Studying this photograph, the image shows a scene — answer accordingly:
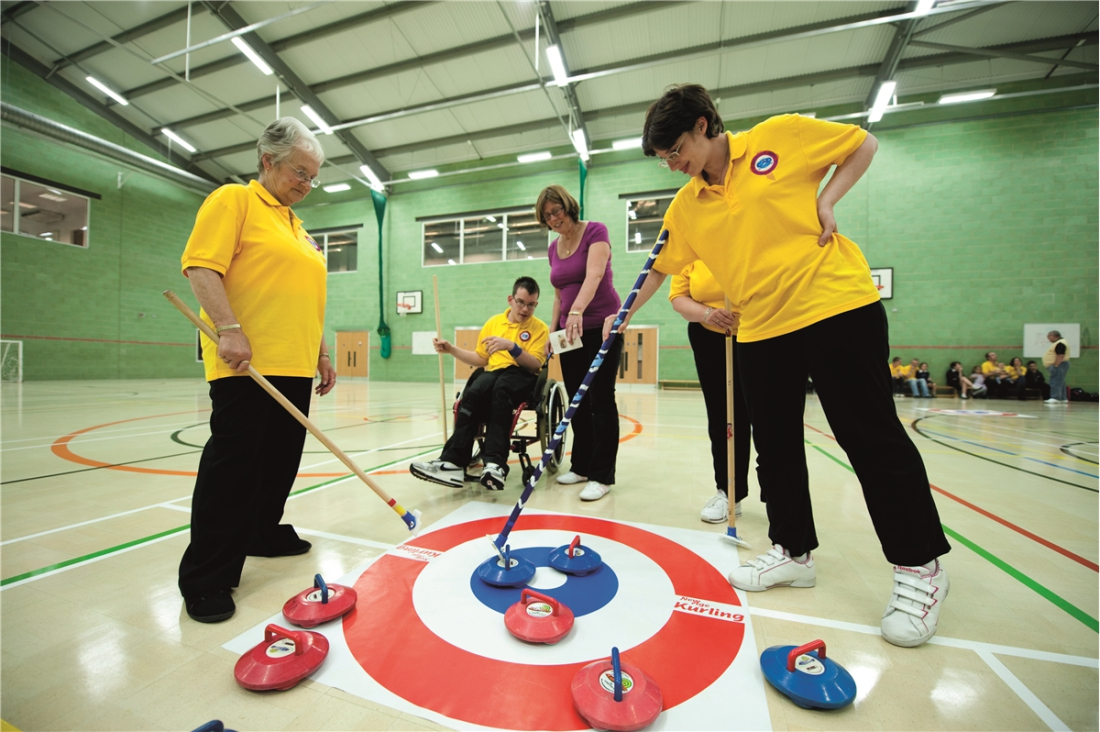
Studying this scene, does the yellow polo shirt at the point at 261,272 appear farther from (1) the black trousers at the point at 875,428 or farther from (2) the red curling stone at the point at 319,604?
(1) the black trousers at the point at 875,428

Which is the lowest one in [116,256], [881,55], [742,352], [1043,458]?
[1043,458]

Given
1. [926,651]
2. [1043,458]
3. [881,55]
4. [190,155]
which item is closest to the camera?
[926,651]

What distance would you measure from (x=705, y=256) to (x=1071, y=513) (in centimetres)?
253

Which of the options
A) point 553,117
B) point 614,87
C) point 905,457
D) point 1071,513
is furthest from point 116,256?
point 1071,513

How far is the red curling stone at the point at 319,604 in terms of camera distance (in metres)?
1.22

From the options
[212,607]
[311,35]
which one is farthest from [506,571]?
[311,35]

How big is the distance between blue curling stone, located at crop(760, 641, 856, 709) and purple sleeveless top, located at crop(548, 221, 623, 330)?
1.82 m

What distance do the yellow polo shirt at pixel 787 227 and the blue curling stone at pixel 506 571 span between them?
1.11m

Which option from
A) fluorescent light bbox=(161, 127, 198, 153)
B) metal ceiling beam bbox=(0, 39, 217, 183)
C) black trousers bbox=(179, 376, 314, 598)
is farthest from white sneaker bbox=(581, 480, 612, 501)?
metal ceiling beam bbox=(0, 39, 217, 183)

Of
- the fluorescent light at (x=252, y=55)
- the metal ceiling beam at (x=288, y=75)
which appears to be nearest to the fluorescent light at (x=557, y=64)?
the fluorescent light at (x=252, y=55)

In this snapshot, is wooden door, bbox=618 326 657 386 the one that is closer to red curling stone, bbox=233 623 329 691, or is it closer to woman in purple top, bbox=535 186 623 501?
woman in purple top, bbox=535 186 623 501

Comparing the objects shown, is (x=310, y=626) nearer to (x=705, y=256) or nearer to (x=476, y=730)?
(x=476, y=730)

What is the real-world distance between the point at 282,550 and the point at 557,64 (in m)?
9.83

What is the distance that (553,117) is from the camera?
1191cm
